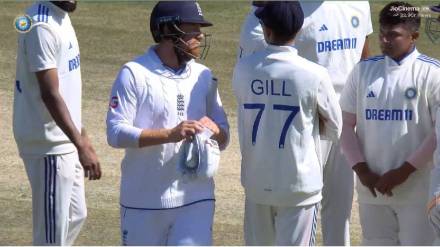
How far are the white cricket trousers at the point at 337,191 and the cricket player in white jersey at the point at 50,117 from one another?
1598 mm

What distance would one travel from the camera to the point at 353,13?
823 cm

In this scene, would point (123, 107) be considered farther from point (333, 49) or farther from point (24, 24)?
point (333, 49)

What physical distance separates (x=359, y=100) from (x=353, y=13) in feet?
2.51

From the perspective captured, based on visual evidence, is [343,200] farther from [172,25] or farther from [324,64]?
[172,25]

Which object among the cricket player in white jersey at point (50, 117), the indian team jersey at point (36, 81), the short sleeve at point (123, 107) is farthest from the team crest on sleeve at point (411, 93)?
the indian team jersey at point (36, 81)

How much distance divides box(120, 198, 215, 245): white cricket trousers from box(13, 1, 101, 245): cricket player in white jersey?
2.06 feet

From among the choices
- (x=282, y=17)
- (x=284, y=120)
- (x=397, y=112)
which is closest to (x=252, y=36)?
(x=397, y=112)

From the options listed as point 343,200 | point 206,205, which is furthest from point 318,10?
point 206,205

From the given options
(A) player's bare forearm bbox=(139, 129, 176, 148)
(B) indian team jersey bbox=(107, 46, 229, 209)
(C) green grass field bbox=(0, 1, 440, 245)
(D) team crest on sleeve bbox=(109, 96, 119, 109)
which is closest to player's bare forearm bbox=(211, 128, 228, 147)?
(B) indian team jersey bbox=(107, 46, 229, 209)

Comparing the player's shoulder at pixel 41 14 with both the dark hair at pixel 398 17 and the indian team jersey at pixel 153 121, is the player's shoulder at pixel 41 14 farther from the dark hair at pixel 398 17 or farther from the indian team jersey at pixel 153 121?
the dark hair at pixel 398 17

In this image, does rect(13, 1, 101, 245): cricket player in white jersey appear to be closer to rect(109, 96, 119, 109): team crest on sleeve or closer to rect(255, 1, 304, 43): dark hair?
rect(109, 96, 119, 109): team crest on sleeve

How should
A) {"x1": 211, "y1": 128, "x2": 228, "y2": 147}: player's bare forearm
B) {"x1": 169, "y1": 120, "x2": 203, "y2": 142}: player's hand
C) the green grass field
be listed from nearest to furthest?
{"x1": 169, "y1": 120, "x2": 203, "y2": 142}: player's hand → {"x1": 211, "y1": 128, "x2": 228, "y2": 147}: player's bare forearm → the green grass field

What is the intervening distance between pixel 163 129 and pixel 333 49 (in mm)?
1758

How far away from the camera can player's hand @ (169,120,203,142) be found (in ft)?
22.0
